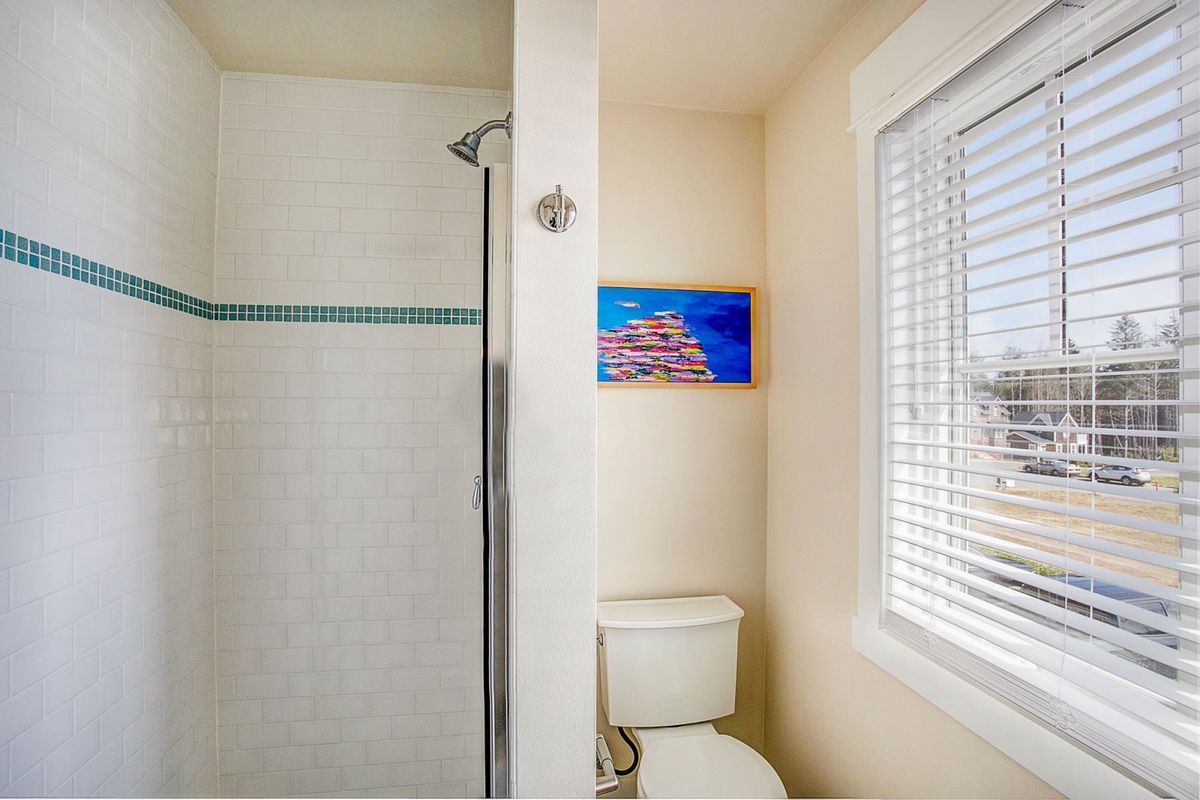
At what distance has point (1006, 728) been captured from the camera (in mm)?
1034

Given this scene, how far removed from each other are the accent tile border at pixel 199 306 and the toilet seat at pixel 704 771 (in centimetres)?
122

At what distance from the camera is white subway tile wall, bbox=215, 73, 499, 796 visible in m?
1.23

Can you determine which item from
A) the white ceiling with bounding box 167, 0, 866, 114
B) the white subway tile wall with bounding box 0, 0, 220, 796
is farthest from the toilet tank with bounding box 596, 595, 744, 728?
the white ceiling with bounding box 167, 0, 866, 114

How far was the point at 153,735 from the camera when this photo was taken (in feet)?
3.72

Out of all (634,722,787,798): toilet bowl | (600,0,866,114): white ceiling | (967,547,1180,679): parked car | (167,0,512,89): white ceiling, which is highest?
(600,0,866,114): white ceiling

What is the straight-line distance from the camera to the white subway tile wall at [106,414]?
943 millimetres

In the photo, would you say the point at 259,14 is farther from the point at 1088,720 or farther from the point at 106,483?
the point at 1088,720

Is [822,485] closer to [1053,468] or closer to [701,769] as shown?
[1053,468]

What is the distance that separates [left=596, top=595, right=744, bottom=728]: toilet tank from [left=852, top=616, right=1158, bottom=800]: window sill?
0.48m

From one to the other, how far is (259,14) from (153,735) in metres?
1.45

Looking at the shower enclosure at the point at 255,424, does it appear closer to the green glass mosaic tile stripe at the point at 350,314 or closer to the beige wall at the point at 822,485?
the green glass mosaic tile stripe at the point at 350,314

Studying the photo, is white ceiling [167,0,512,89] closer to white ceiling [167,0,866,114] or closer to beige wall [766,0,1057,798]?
white ceiling [167,0,866,114]

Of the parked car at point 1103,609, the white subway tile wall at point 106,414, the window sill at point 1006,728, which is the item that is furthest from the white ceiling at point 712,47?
the window sill at point 1006,728

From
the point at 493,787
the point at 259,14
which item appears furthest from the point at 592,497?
the point at 259,14
